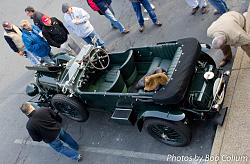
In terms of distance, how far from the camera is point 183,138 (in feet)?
20.7

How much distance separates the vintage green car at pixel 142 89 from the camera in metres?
6.10

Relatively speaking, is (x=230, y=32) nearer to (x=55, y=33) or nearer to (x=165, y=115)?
(x=165, y=115)

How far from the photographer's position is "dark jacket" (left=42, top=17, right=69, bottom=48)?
883cm

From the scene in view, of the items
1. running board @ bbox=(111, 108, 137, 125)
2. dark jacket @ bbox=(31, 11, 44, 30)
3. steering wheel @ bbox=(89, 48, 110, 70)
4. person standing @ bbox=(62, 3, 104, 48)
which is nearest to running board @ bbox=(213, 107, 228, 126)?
running board @ bbox=(111, 108, 137, 125)

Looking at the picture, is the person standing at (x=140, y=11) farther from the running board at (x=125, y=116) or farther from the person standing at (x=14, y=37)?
the running board at (x=125, y=116)

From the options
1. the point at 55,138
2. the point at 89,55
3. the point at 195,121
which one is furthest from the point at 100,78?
the point at 195,121

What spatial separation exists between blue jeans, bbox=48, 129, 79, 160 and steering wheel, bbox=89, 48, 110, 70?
4.97 ft

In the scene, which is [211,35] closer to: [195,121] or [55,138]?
[195,121]

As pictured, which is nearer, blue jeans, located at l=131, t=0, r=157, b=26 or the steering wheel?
the steering wheel

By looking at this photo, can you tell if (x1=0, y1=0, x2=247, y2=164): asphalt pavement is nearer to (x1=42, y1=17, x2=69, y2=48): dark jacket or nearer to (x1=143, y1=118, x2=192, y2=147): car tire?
(x1=143, y1=118, x2=192, y2=147): car tire

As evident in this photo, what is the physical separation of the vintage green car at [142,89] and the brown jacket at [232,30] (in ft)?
1.58

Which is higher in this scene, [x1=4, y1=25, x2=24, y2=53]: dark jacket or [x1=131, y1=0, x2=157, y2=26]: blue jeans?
[x1=4, y1=25, x2=24, y2=53]: dark jacket

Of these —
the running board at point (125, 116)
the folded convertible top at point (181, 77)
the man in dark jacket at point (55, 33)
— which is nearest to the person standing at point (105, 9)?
the man in dark jacket at point (55, 33)

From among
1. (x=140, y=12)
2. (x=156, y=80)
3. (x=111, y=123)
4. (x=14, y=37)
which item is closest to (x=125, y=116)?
(x=156, y=80)
